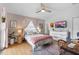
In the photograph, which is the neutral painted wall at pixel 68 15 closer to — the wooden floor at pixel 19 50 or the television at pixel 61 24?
the television at pixel 61 24

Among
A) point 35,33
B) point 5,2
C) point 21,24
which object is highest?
point 5,2

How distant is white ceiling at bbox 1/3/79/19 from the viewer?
1.74 metres

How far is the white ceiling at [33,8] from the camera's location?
68.7 inches

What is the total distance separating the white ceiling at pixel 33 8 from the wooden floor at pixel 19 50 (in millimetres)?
452

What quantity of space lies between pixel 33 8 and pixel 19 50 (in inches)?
25.5

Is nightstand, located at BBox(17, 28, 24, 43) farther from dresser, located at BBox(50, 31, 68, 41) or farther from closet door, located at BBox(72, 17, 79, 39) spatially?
closet door, located at BBox(72, 17, 79, 39)

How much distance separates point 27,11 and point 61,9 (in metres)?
0.50

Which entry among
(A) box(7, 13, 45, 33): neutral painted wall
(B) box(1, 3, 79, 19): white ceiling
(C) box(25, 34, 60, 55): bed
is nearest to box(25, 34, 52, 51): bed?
(C) box(25, 34, 60, 55): bed

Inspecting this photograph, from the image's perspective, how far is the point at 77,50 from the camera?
1735 mm

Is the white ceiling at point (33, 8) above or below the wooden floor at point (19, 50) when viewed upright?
above

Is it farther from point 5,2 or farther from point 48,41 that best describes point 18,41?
point 5,2

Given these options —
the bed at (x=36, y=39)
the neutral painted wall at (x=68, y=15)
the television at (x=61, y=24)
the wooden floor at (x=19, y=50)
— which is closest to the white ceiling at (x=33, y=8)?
the neutral painted wall at (x=68, y=15)

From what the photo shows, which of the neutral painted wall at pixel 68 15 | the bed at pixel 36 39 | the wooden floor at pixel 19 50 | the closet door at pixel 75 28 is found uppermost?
the neutral painted wall at pixel 68 15
